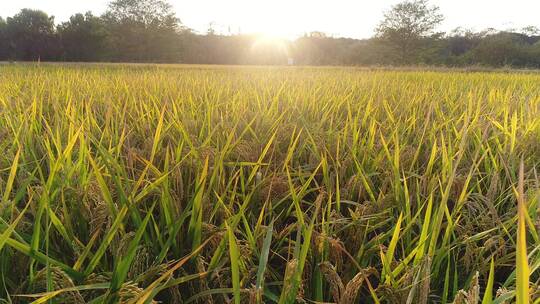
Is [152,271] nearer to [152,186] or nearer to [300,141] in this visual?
[152,186]

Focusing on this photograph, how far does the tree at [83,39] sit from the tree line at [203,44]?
81 millimetres

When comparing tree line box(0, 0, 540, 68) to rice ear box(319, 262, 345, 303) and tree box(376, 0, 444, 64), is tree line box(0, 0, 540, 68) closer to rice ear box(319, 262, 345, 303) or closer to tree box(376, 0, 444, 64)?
tree box(376, 0, 444, 64)

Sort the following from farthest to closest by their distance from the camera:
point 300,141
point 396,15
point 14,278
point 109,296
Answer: point 396,15 → point 300,141 → point 14,278 → point 109,296

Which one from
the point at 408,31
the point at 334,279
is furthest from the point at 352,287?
the point at 408,31

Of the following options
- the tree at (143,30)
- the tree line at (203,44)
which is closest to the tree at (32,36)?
the tree line at (203,44)

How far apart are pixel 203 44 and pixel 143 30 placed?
626 centimetres

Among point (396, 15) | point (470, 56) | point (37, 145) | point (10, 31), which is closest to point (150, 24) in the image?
point (10, 31)

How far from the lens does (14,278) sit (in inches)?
20.1

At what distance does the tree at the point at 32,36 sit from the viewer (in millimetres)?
31828

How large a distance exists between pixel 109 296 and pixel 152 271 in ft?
0.18

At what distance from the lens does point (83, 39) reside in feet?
108

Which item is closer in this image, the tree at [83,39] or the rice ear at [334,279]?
the rice ear at [334,279]

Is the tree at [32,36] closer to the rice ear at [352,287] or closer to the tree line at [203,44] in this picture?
the tree line at [203,44]

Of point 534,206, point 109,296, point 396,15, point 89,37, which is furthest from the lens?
point 89,37
